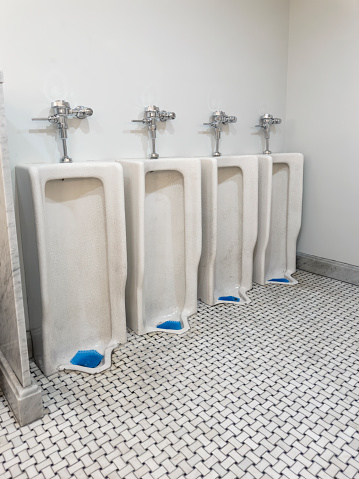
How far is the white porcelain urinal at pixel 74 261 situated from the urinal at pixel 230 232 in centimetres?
52

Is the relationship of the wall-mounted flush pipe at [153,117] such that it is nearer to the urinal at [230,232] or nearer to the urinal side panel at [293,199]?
the urinal at [230,232]

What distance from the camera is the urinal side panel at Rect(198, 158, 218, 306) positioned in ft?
5.83

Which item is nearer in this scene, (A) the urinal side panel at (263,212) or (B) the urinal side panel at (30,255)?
(B) the urinal side panel at (30,255)

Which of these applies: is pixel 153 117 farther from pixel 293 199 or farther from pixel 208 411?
pixel 208 411

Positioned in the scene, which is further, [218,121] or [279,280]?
[279,280]

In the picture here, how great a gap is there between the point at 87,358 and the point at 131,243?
499 mm

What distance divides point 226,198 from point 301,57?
1.02 m

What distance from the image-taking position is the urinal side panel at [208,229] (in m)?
1.78

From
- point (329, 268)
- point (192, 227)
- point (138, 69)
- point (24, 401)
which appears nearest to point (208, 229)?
point (192, 227)

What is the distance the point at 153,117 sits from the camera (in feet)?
5.56

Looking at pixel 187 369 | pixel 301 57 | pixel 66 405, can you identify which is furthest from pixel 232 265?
pixel 301 57

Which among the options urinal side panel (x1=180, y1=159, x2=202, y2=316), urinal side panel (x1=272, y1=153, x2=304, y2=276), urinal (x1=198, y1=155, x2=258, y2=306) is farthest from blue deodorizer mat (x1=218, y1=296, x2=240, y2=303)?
urinal side panel (x1=272, y1=153, x2=304, y2=276)

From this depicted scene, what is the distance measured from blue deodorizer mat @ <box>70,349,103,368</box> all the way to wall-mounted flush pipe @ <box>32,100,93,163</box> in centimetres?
78

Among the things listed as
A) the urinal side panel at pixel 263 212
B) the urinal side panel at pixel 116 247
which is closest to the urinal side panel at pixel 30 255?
the urinal side panel at pixel 116 247
